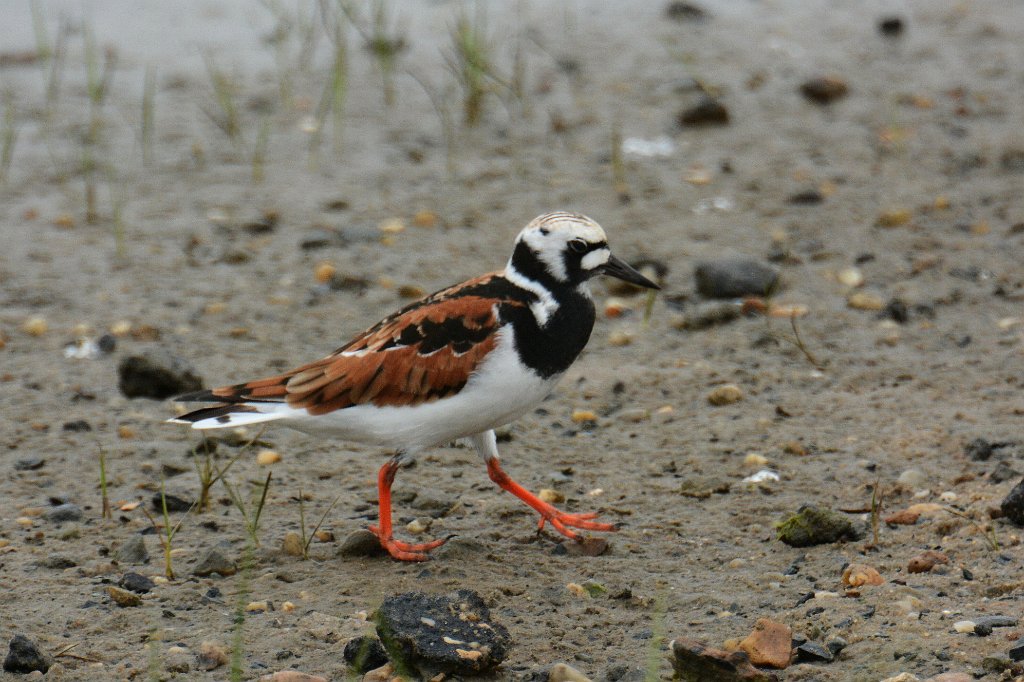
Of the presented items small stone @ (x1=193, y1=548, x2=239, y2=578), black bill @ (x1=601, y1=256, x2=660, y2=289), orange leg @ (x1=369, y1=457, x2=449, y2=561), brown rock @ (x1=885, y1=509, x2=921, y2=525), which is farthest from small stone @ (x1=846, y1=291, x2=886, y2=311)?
small stone @ (x1=193, y1=548, x2=239, y2=578)

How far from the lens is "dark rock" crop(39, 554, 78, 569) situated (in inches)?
192

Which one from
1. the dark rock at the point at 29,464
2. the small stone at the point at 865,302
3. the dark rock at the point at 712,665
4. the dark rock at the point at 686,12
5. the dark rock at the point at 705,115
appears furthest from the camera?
the dark rock at the point at 686,12

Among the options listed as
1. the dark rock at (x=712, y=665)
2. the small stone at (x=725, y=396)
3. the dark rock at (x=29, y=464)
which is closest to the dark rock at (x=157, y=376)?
the dark rock at (x=29, y=464)

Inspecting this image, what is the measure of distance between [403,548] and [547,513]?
56 cm

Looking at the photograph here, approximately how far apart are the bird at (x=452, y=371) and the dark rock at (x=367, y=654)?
0.70 metres

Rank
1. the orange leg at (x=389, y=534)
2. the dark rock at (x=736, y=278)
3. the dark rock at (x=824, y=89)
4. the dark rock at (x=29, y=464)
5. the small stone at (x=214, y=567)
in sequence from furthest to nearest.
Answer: the dark rock at (x=824, y=89) → the dark rock at (x=736, y=278) → the dark rock at (x=29, y=464) → the orange leg at (x=389, y=534) → the small stone at (x=214, y=567)

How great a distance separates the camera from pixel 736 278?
7055 millimetres

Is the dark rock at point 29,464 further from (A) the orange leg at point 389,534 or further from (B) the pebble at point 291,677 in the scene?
(B) the pebble at point 291,677

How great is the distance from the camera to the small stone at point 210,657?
4246 mm

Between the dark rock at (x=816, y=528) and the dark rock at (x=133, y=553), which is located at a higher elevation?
the dark rock at (x=816, y=528)

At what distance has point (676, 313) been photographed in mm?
7047

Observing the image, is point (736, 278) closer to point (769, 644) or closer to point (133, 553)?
point (769, 644)

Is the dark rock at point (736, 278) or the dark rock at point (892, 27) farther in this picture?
the dark rock at point (892, 27)

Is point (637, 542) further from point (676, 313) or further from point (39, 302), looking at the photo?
point (39, 302)
